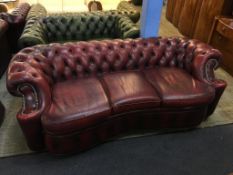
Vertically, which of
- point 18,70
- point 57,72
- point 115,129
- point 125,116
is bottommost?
point 115,129

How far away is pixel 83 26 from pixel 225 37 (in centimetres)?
210

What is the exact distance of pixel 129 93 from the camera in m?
1.91

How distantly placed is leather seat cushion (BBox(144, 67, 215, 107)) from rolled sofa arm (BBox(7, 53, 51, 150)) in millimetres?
1016

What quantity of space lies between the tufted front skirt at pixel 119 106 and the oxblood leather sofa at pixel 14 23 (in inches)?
69.4

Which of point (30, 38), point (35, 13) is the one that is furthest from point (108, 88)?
point (35, 13)

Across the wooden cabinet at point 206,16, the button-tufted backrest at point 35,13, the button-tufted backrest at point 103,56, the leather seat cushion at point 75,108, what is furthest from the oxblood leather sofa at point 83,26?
the wooden cabinet at point 206,16

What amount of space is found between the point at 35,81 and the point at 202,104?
4.92 ft

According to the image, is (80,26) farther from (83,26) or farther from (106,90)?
(106,90)

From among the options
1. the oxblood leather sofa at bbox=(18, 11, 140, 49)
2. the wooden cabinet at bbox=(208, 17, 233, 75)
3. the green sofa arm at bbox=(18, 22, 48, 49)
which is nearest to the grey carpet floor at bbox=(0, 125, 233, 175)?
the green sofa arm at bbox=(18, 22, 48, 49)

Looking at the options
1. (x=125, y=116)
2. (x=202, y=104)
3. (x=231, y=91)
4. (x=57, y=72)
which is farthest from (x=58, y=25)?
(x=231, y=91)

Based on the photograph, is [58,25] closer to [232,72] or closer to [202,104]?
[202,104]

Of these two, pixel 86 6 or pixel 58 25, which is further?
pixel 86 6

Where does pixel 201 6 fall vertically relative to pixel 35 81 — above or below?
above

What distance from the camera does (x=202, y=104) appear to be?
2002mm
